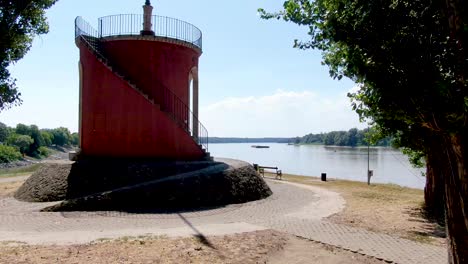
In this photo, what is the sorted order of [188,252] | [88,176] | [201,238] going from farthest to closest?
[88,176] < [201,238] < [188,252]

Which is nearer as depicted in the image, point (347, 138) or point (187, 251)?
point (187, 251)

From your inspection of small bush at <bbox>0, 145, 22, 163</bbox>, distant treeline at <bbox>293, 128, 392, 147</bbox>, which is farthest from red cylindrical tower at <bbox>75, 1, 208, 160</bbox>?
distant treeline at <bbox>293, 128, 392, 147</bbox>

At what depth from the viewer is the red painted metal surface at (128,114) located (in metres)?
15.6

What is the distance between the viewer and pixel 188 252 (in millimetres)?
7523

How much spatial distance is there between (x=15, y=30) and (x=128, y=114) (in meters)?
7.75

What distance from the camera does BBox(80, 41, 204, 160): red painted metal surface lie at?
1559 centimetres

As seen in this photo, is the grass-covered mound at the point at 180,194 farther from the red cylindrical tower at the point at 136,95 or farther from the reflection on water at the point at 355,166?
the reflection on water at the point at 355,166

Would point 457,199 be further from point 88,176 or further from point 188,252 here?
point 88,176

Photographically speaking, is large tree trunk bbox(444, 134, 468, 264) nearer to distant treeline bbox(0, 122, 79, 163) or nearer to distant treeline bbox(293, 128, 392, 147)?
distant treeline bbox(0, 122, 79, 163)

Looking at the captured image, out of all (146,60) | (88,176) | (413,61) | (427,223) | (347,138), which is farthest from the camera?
(347,138)

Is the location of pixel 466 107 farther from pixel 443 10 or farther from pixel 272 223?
pixel 272 223

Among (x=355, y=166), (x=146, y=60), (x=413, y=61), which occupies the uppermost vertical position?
(x=146, y=60)

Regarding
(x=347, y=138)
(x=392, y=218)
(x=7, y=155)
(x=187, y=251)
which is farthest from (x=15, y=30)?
(x=347, y=138)

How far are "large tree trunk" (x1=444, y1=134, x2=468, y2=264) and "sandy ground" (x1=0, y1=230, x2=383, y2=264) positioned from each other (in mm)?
2256
